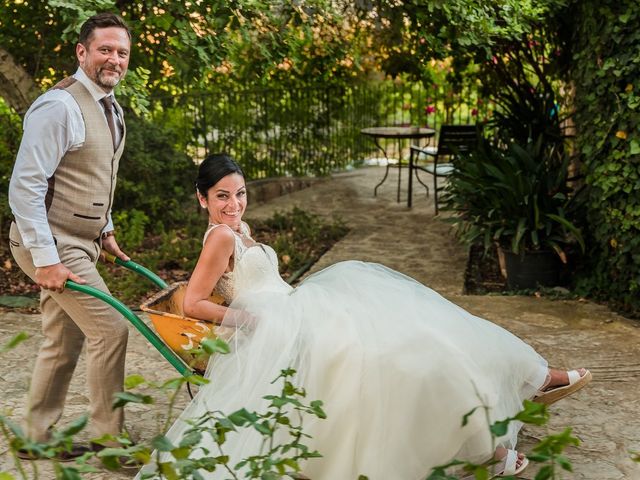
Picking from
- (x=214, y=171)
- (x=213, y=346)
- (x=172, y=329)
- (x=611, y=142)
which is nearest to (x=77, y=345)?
(x=172, y=329)

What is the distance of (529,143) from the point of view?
7.73 m

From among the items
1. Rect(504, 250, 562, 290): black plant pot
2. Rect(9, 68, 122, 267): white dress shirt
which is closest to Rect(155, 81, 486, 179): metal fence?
Rect(504, 250, 562, 290): black plant pot

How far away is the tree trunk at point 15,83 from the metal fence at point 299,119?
2569mm

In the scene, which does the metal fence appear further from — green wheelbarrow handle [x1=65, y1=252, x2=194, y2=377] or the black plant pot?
green wheelbarrow handle [x1=65, y1=252, x2=194, y2=377]

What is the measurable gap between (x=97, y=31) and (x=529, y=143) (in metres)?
4.76

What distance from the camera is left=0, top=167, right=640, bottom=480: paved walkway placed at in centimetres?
436

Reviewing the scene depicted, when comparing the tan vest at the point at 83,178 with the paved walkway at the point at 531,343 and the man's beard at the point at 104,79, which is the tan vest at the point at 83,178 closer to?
the man's beard at the point at 104,79

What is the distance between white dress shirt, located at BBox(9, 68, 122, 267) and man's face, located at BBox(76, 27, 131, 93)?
185 mm

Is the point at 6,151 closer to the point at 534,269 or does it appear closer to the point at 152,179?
the point at 152,179

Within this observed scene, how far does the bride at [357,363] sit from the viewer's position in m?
3.51

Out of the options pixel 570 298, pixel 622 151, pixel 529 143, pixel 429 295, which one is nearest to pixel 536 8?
pixel 529 143

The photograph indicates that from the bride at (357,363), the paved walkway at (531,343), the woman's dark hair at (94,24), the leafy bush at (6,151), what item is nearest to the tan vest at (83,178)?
the woman's dark hair at (94,24)

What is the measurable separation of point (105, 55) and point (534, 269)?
4436mm

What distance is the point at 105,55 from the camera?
3.85 meters
